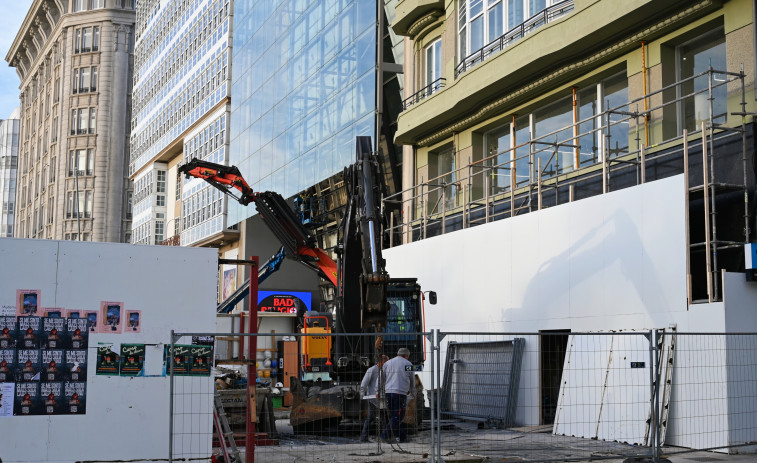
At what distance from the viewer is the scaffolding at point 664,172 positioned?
15.1 metres

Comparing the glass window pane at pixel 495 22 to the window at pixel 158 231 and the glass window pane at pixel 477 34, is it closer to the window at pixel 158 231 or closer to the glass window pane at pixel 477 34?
the glass window pane at pixel 477 34

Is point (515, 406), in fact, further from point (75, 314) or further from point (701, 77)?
point (75, 314)

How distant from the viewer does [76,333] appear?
34.4ft

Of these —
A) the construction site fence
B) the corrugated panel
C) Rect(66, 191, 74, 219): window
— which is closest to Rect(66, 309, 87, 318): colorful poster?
the construction site fence

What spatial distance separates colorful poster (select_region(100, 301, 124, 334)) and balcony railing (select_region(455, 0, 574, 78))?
14.0 m

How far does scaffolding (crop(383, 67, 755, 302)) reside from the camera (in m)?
15.1

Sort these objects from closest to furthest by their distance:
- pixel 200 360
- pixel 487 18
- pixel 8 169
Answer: pixel 200 360, pixel 487 18, pixel 8 169

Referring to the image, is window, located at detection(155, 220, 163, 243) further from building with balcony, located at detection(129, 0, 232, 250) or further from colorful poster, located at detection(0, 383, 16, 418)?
colorful poster, located at detection(0, 383, 16, 418)

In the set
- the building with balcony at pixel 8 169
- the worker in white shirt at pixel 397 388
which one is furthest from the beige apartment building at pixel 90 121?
the worker in white shirt at pixel 397 388

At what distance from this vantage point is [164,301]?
35.7 ft

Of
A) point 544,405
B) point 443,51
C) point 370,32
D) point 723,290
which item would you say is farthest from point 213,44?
point 723,290

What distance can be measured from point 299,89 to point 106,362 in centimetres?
3002

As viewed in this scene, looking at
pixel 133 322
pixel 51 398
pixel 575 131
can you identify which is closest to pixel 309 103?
pixel 575 131

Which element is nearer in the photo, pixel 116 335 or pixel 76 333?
pixel 76 333
